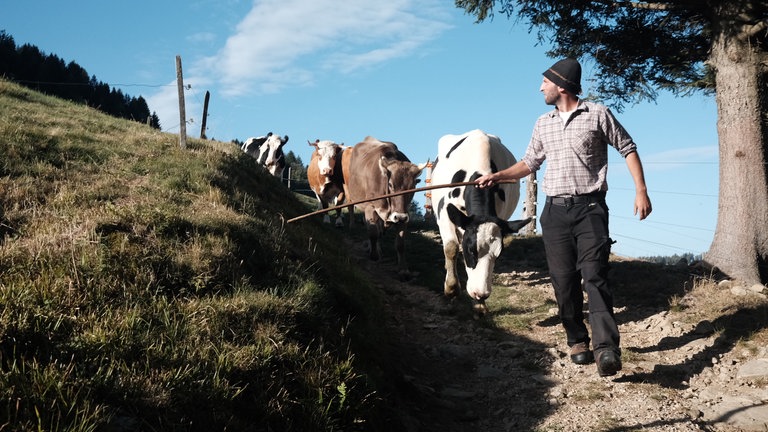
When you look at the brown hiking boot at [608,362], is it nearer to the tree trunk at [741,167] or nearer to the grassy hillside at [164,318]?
the grassy hillside at [164,318]

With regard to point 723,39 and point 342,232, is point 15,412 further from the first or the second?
point 342,232

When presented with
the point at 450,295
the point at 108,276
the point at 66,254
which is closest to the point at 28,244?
the point at 66,254

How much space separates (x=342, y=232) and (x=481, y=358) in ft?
32.1

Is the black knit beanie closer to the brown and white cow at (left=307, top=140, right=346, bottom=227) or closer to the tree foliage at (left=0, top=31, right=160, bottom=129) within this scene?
the brown and white cow at (left=307, top=140, right=346, bottom=227)

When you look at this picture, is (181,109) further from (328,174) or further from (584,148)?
(584,148)

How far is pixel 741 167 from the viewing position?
9227mm

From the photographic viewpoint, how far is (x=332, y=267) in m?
7.60

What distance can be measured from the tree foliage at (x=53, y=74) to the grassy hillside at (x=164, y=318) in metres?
48.7

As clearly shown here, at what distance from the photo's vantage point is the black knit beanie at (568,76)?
557cm

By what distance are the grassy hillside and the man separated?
190 centimetres

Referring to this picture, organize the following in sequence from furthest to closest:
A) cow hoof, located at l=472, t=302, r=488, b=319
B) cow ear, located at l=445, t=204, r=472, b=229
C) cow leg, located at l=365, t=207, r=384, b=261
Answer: cow leg, located at l=365, t=207, r=384, b=261
cow hoof, located at l=472, t=302, r=488, b=319
cow ear, located at l=445, t=204, r=472, b=229

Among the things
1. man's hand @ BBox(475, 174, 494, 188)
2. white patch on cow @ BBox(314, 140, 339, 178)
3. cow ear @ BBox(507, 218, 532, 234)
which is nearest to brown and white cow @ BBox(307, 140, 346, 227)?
white patch on cow @ BBox(314, 140, 339, 178)

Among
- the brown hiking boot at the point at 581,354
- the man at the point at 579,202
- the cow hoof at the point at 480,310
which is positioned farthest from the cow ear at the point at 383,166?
the brown hiking boot at the point at 581,354

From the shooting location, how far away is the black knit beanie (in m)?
5.57
